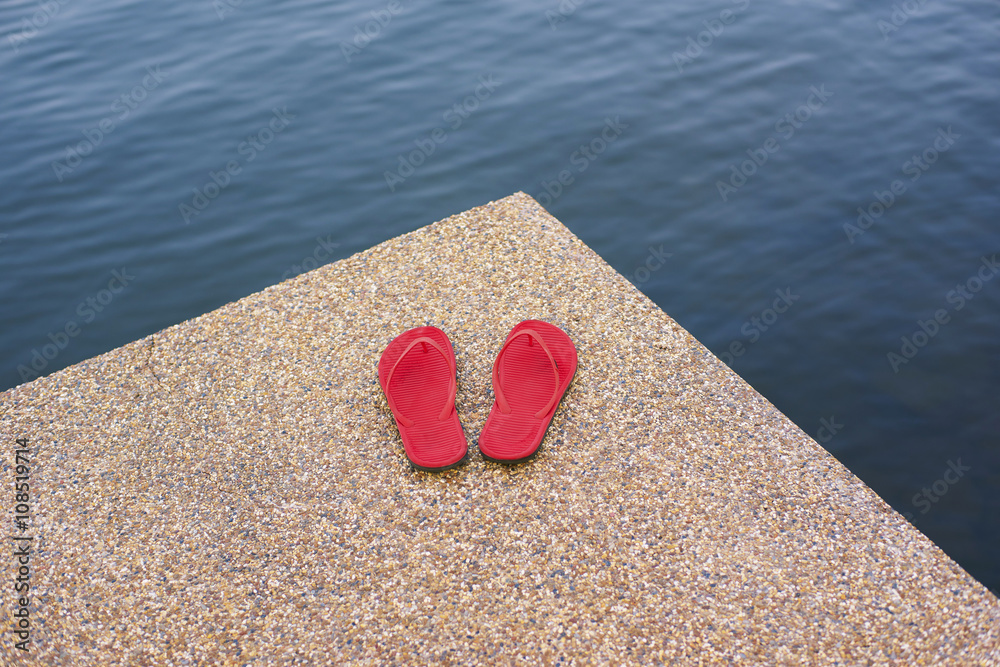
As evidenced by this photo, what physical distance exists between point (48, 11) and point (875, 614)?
25.1 feet

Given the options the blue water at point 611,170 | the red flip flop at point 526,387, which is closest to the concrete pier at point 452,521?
the red flip flop at point 526,387

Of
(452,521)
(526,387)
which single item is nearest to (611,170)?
→ (526,387)

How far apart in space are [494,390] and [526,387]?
0.12 meters

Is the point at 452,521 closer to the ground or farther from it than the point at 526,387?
closer to the ground

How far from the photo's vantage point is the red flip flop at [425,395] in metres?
2.39

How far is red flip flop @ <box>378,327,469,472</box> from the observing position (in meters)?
2.39

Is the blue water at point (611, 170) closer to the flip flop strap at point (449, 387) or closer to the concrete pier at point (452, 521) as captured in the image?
the concrete pier at point (452, 521)

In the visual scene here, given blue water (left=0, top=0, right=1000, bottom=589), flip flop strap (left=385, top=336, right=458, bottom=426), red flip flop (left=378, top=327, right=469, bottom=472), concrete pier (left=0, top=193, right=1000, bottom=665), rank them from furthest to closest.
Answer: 1. blue water (left=0, top=0, right=1000, bottom=589)
2. flip flop strap (left=385, top=336, right=458, bottom=426)
3. red flip flop (left=378, top=327, right=469, bottom=472)
4. concrete pier (left=0, top=193, right=1000, bottom=665)

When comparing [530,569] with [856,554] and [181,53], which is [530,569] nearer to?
[856,554]

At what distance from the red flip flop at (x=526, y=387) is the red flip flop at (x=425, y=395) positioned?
122 millimetres

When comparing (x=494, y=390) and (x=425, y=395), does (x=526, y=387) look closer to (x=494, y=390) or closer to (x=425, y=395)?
(x=494, y=390)

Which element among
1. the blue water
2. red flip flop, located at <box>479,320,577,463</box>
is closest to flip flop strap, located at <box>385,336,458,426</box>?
red flip flop, located at <box>479,320,577,463</box>

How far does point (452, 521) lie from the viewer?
2.27 meters

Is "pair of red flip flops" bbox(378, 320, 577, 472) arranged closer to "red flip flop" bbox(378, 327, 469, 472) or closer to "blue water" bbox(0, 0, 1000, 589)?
"red flip flop" bbox(378, 327, 469, 472)
